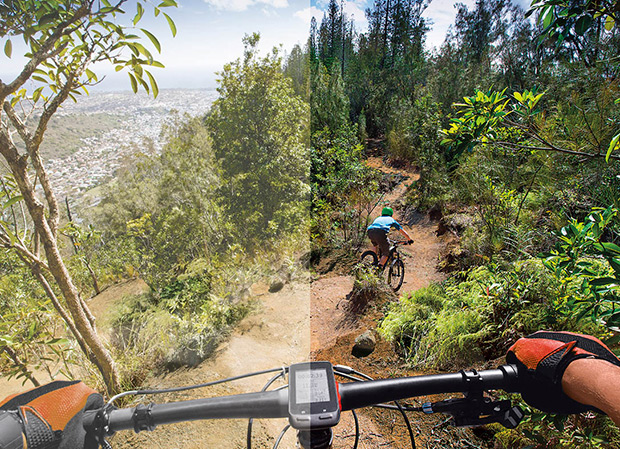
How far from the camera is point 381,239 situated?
575 centimetres

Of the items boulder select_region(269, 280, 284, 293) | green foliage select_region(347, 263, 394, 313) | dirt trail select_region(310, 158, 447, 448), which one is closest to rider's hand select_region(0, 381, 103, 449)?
dirt trail select_region(310, 158, 447, 448)

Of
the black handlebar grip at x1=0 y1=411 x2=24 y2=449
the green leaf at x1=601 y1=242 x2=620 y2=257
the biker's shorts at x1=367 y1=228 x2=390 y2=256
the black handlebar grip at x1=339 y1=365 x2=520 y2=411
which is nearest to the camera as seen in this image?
the black handlebar grip at x1=0 y1=411 x2=24 y2=449

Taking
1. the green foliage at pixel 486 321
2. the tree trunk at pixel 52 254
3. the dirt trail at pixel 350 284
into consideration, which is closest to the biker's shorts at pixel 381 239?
the dirt trail at pixel 350 284

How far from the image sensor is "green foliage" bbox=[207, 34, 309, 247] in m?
7.23

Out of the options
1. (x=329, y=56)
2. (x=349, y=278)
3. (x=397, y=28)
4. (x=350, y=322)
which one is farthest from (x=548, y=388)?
(x=329, y=56)

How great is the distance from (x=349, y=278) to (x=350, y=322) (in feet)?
5.73

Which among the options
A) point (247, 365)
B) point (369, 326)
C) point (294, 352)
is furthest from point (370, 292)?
point (247, 365)

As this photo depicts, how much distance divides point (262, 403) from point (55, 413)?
0.46 meters

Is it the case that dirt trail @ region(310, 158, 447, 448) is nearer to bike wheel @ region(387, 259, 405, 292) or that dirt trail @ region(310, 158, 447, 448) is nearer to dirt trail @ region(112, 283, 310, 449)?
bike wheel @ region(387, 259, 405, 292)

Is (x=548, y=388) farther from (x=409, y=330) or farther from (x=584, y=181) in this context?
(x=584, y=181)

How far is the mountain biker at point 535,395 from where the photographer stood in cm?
60

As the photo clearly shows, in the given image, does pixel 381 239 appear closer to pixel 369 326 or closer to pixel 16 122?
pixel 369 326

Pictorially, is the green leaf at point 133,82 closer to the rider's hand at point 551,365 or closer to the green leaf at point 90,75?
the green leaf at point 90,75

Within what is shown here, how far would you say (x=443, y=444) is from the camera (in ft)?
7.88
